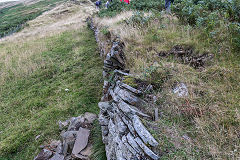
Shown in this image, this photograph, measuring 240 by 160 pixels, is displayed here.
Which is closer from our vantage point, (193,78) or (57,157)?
(193,78)

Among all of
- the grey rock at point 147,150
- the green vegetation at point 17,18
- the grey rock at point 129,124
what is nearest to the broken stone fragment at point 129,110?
the grey rock at point 129,124

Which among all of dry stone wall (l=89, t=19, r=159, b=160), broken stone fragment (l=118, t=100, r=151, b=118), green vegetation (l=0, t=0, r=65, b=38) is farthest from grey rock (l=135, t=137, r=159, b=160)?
green vegetation (l=0, t=0, r=65, b=38)

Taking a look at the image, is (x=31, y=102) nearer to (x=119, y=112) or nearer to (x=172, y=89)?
(x=119, y=112)

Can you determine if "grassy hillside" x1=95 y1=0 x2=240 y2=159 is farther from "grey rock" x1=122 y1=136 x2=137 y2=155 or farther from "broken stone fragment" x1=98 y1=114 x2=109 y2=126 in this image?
"broken stone fragment" x1=98 y1=114 x2=109 y2=126

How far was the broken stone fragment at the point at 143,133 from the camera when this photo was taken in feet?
8.85

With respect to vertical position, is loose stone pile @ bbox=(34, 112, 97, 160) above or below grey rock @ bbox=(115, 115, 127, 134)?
below

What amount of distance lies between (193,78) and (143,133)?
2.10 meters

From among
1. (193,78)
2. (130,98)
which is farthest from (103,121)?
(193,78)

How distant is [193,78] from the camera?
3.99 m

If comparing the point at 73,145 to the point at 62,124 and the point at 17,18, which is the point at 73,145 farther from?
the point at 17,18

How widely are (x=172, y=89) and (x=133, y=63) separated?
195 centimetres

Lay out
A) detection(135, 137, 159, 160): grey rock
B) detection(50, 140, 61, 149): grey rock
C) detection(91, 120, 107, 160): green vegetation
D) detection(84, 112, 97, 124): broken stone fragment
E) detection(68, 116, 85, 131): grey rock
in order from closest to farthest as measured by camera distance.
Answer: detection(135, 137, 159, 160): grey rock
detection(91, 120, 107, 160): green vegetation
detection(50, 140, 61, 149): grey rock
detection(68, 116, 85, 131): grey rock
detection(84, 112, 97, 124): broken stone fragment

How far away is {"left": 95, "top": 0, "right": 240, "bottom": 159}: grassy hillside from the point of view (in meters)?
2.67

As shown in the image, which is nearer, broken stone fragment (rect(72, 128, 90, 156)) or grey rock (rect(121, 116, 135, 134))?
grey rock (rect(121, 116, 135, 134))
